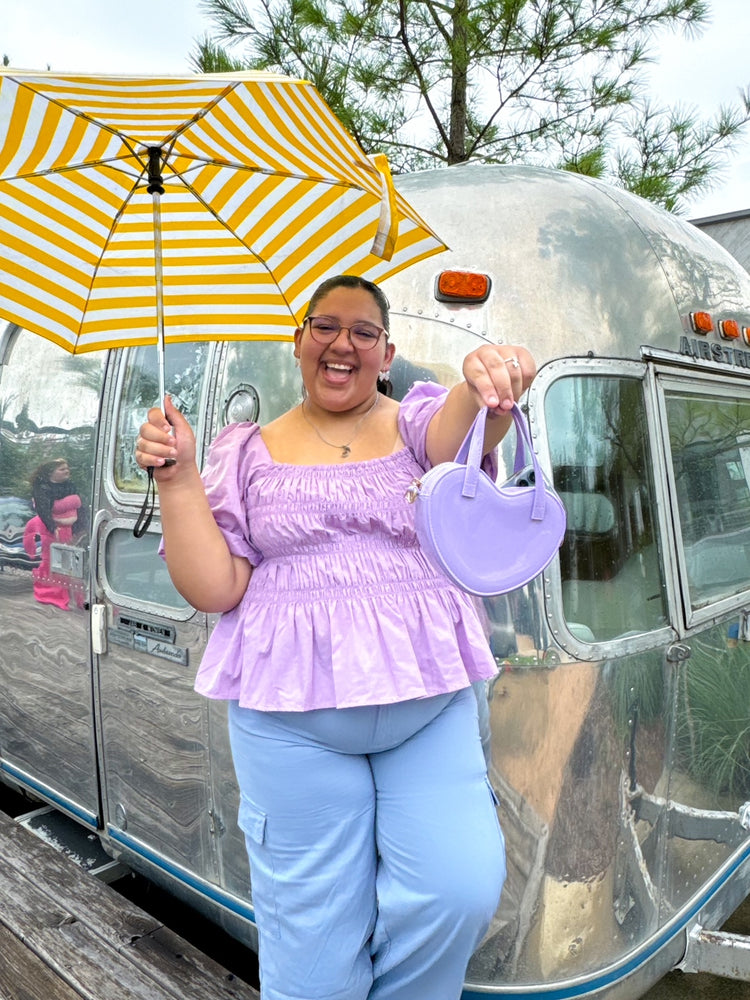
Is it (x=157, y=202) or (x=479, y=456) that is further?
(x=157, y=202)

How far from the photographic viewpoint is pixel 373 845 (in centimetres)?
176

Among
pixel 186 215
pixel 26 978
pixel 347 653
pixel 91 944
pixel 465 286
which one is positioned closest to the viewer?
pixel 347 653

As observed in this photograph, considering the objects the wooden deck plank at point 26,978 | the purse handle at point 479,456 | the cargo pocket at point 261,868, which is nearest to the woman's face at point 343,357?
the purse handle at point 479,456

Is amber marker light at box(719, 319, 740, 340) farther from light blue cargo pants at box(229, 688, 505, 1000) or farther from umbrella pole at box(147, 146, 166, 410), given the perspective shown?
umbrella pole at box(147, 146, 166, 410)

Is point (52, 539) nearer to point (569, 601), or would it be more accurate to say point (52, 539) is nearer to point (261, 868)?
point (261, 868)

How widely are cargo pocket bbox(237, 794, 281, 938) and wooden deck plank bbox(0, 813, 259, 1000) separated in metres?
0.73

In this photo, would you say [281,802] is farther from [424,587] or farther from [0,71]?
[0,71]

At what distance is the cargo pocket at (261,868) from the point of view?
178cm

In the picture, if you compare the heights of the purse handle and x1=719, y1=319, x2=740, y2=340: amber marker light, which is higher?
x1=719, y1=319, x2=740, y2=340: amber marker light

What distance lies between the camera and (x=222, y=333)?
2107mm

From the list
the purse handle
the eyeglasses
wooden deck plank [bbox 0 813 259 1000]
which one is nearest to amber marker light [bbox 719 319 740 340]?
the purse handle

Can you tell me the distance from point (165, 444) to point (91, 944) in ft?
5.52

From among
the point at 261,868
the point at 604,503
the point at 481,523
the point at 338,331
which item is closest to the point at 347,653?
the point at 481,523

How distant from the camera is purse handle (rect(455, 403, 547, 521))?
5.18 ft
